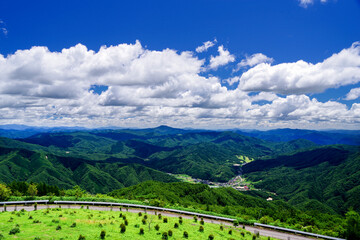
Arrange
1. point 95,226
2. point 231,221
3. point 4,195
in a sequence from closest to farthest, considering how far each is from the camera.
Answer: point 95,226 → point 231,221 → point 4,195

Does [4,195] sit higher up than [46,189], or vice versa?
[4,195]

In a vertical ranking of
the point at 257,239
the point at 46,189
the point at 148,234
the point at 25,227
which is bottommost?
the point at 46,189

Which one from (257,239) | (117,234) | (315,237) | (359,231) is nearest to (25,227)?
(117,234)

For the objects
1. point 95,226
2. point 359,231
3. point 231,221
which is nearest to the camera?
point 95,226

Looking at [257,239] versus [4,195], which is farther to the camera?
[4,195]

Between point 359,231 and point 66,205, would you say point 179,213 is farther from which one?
point 359,231

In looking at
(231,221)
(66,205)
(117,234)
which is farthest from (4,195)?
(231,221)

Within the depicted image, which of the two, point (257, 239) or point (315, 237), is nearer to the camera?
point (257, 239)

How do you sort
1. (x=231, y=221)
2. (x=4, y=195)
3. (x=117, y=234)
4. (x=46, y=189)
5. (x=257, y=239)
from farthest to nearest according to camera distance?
(x=46, y=189), (x=4, y=195), (x=231, y=221), (x=257, y=239), (x=117, y=234)

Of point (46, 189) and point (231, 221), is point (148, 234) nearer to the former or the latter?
point (231, 221)
